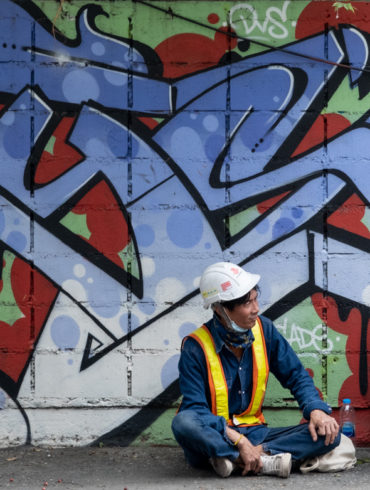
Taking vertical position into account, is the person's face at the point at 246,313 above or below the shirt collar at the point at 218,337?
above

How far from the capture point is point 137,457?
5254mm

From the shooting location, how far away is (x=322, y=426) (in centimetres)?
463

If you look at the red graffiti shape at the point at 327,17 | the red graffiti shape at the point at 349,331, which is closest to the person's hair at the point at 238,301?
the red graffiti shape at the point at 349,331

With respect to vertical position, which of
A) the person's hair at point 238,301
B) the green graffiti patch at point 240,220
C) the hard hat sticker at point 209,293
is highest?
the green graffiti patch at point 240,220

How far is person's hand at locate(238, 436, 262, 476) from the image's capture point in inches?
182

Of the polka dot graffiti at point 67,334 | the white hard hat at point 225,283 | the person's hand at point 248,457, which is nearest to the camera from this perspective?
the person's hand at point 248,457

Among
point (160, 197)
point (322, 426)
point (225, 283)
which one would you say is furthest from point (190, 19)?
point (322, 426)

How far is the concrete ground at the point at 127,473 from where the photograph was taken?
463 centimetres

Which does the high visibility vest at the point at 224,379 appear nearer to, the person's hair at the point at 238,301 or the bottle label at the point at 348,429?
the person's hair at the point at 238,301

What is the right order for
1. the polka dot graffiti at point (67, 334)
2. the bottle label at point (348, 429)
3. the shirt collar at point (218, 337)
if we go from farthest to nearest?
the polka dot graffiti at point (67, 334) < the bottle label at point (348, 429) < the shirt collar at point (218, 337)

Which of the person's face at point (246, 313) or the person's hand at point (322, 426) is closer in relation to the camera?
the person's hand at point (322, 426)

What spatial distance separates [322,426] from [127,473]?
1244 mm

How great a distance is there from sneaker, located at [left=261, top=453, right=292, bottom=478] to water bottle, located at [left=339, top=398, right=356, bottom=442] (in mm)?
805

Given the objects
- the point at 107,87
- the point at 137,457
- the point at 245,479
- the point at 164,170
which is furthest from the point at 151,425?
the point at 107,87
